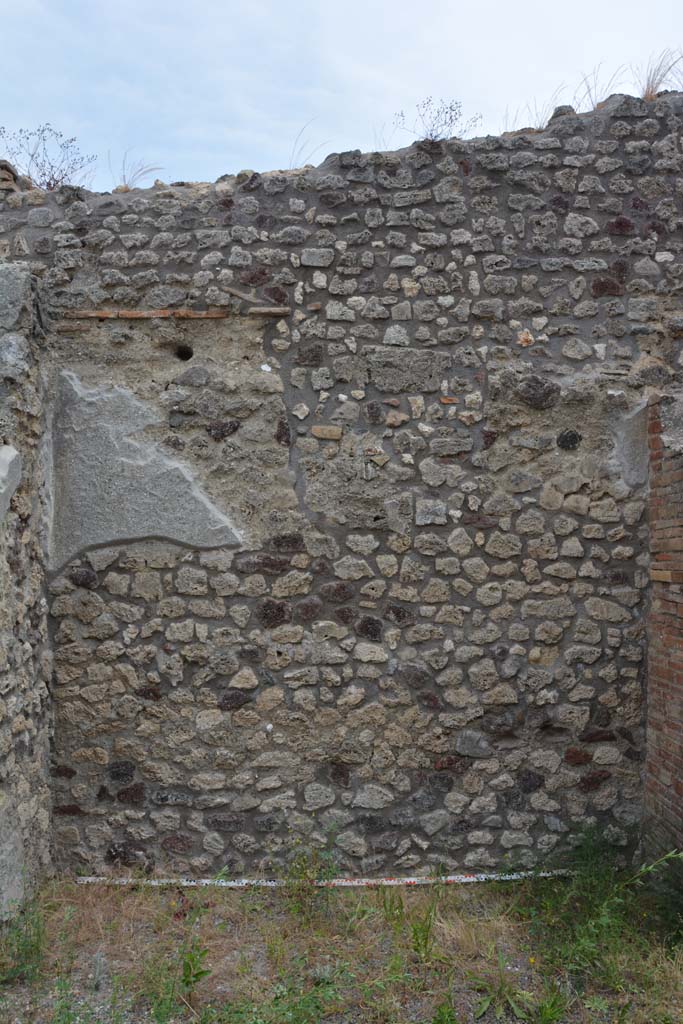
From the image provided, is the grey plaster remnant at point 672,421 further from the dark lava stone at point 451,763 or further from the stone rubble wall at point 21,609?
the stone rubble wall at point 21,609

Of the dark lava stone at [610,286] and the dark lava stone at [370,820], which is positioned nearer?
the dark lava stone at [370,820]

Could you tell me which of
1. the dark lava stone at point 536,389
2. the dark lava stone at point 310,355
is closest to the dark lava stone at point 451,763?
the dark lava stone at point 536,389

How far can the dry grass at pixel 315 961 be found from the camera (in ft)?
10.5

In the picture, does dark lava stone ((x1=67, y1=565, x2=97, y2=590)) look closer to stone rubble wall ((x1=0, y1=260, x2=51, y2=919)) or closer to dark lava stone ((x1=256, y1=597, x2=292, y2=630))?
stone rubble wall ((x1=0, y1=260, x2=51, y2=919))

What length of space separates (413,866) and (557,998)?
1193 mm

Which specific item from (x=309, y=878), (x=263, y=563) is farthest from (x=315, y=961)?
(x=263, y=563)

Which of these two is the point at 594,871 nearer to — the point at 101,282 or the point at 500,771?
the point at 500,771

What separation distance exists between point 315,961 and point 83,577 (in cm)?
223

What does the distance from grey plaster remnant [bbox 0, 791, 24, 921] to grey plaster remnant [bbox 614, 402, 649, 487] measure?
140 inches

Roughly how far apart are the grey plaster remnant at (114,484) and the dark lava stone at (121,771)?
1.13 m

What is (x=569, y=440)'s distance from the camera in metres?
4.50

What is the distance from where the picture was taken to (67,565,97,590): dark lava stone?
14.6 ft

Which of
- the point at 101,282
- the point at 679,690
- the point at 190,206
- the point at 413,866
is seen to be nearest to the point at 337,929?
the point at 413,866

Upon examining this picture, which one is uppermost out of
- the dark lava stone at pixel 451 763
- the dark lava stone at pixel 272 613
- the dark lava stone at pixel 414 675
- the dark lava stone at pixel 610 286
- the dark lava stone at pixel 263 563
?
the dark lava stone at pixel 610 286
